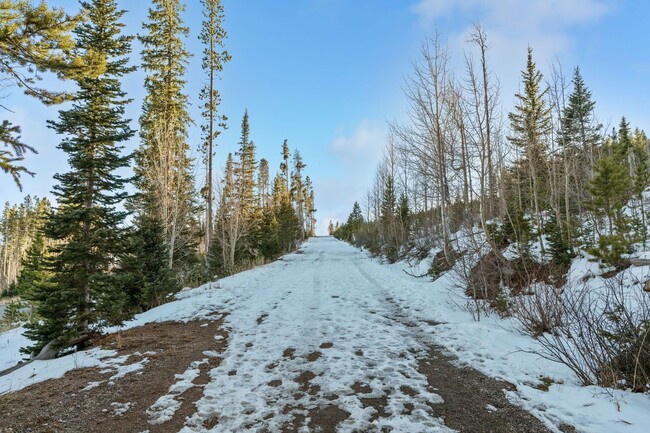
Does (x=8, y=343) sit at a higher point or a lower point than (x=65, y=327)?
lower

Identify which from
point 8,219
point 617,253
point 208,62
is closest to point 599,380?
point 617,253

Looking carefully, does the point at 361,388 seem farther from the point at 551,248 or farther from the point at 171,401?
the point at 551,248

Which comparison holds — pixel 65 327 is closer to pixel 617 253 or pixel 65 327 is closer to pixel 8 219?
pixel 617 253

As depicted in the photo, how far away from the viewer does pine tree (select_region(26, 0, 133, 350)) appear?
754cm

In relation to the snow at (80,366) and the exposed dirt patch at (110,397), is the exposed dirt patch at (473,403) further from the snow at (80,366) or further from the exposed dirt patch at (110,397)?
the snow at (80,366)

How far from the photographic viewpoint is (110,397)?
3.93 m

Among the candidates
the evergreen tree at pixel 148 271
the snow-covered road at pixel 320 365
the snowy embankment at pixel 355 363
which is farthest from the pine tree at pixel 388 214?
the evergreen tree at pixel 148 271

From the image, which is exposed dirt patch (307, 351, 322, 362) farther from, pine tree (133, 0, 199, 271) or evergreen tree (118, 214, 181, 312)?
pine tree (133, 0, 199, 271)

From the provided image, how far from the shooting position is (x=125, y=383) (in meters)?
4.34

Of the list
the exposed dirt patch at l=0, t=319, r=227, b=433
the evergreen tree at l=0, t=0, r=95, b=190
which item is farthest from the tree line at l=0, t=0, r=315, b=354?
the exposed dirt patch at l=0, t=319, r=227, b=433

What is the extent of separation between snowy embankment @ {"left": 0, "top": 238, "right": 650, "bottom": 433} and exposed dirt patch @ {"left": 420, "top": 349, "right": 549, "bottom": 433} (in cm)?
14

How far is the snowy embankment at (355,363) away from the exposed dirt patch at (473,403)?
14 cm

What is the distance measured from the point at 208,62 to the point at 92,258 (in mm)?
16628

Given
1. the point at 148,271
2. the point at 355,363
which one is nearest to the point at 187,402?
the point at 355,363
